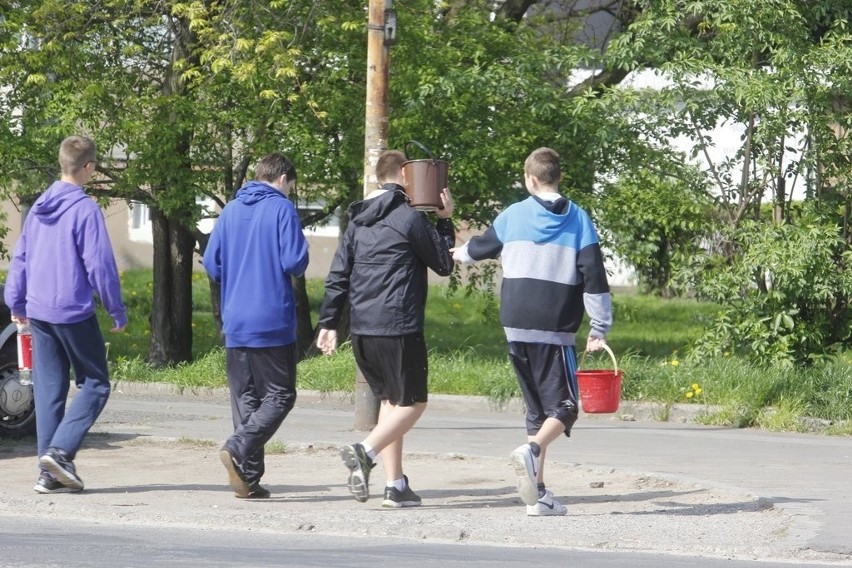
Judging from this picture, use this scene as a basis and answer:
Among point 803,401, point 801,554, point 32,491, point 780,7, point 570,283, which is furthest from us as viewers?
point 780,7

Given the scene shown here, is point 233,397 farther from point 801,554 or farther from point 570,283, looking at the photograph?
point 801,554

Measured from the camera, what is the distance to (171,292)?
60.4ft

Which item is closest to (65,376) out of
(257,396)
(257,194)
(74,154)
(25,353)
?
(25,353)

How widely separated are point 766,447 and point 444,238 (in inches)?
159

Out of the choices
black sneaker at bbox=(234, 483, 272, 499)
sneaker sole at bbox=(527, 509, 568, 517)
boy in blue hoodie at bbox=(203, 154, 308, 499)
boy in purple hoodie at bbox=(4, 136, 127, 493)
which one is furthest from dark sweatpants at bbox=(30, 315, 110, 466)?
sneaker sole at bbox=(527, 509, 568, 517)

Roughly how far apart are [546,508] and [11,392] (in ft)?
13.3

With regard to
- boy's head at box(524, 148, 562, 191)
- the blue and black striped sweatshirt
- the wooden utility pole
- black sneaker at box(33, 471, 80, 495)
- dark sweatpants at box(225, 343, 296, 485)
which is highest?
the wooden utility pole

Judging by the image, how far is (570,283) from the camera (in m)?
7.66

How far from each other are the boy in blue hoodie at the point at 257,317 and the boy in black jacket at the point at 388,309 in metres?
0.24

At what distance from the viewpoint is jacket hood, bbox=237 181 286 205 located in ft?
26.5

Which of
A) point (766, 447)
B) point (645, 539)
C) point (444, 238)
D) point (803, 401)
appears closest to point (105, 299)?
point (444, 238)

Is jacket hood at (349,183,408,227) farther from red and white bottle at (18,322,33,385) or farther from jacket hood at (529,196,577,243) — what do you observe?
red and white bottle at (18,322,33,385)

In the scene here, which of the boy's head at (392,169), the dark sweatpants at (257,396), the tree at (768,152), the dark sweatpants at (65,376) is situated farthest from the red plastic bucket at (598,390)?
the tree at (768,152)

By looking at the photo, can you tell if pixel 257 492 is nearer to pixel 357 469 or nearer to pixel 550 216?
pixel 357 469
